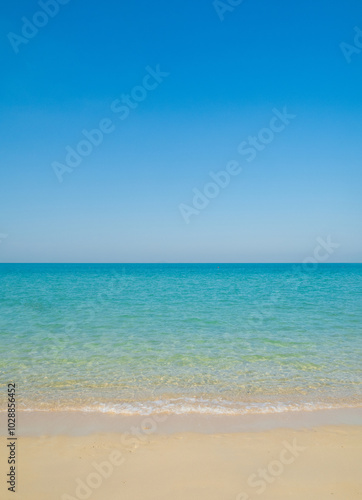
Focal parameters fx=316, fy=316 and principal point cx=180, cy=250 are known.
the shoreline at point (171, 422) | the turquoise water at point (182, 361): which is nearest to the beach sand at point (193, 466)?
the shoreline at point (171, 422)

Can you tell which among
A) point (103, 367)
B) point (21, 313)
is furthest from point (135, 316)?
point (103, 367)

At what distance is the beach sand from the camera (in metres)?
4.68

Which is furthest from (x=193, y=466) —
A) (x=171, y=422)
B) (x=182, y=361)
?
(x=182, y=361)

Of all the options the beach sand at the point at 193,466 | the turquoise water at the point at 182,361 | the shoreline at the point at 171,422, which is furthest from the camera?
the turquoise water at the point at 182,361

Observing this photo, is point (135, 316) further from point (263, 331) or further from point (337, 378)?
point (337, 378)

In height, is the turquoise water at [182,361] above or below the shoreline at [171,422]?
above

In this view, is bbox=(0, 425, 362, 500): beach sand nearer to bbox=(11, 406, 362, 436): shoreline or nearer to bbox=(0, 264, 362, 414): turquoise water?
bbox=(11, 406, 362, 436): shoreline

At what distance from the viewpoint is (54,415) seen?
7.09m

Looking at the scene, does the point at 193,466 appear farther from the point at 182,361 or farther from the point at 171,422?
the point at 182,361

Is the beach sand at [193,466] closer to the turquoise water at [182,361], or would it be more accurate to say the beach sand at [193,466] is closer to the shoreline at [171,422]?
the shoreline at [171,422]

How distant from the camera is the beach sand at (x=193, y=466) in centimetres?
468

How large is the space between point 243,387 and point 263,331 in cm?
680

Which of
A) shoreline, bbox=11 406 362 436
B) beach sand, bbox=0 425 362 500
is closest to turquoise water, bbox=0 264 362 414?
shoreline, bbox=11 406 362 436

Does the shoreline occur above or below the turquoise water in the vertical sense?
below
